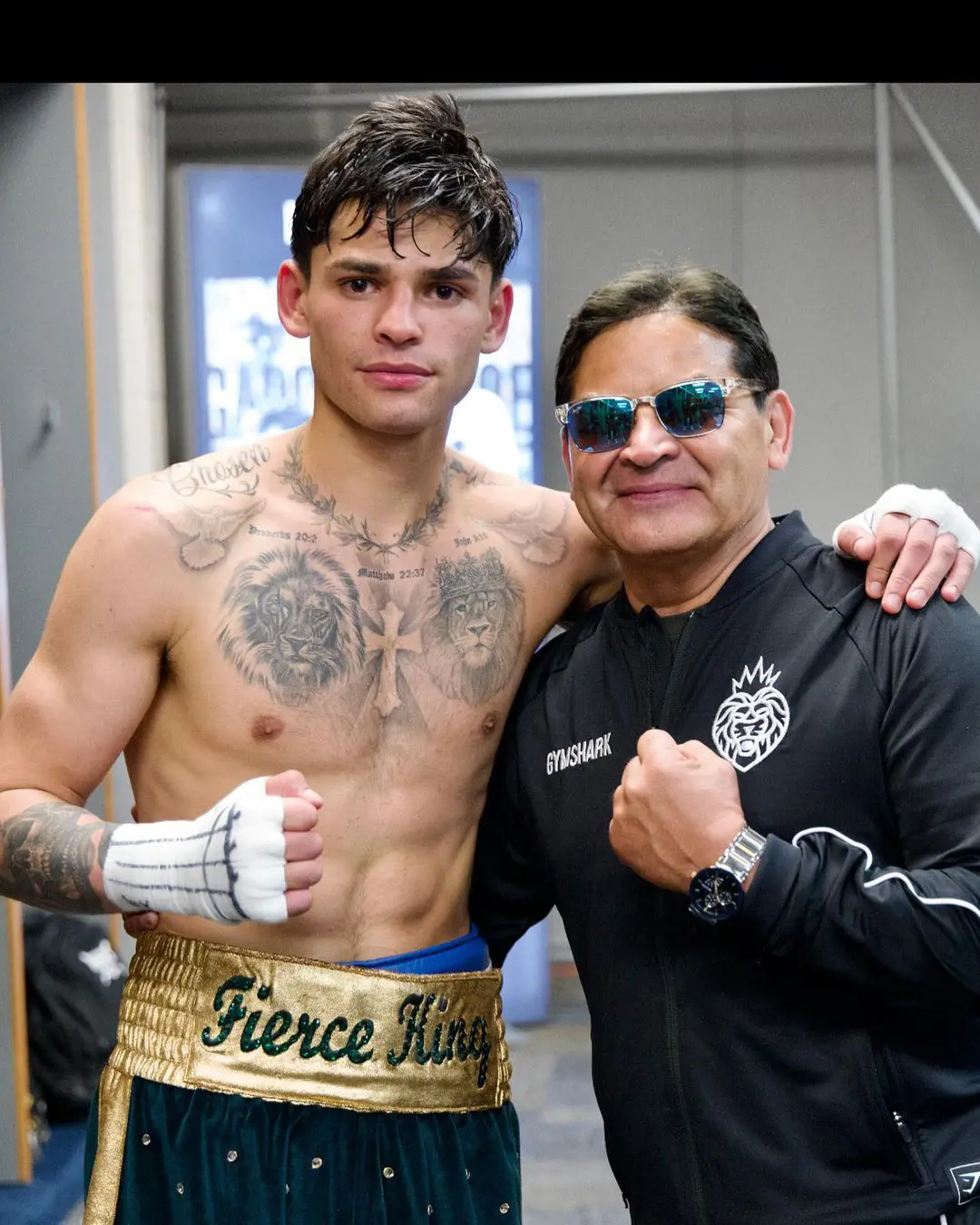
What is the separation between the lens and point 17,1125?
121 inches

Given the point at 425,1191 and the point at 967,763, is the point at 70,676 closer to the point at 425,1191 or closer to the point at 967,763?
the point at 425,1191

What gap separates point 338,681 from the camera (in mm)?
1600

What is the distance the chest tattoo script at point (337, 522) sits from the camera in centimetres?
165

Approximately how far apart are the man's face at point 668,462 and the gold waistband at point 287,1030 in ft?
1.83

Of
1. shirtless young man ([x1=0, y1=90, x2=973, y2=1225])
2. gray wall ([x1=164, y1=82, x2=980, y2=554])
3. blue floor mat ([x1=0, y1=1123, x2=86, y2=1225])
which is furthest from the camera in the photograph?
gray wall ([x1=164, y1=82, x2=980, y2=554])

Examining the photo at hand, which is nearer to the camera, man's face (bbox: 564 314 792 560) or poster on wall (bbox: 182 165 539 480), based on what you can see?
man's face (bbox: 564 314 792 560)

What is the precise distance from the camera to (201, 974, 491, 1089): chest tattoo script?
5.04ft

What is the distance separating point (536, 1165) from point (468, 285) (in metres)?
2.36

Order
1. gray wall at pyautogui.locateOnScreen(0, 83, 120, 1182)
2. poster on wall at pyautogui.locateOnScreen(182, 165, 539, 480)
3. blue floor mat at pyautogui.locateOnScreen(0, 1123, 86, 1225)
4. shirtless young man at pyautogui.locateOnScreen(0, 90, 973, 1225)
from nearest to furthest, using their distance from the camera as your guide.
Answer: shirtless young man at pyautogui.locateOnScreen(0, 90, 973, 1225) < blue floor mat at pyautogui.locateOnScreen(0, 1123, 86, 1225) < gray wall at pyautogui.locateOnScreen(0, 83, 120, 1182) < poster on wall at pyautogui.locateOnScreen(182, 165, 539, 480)

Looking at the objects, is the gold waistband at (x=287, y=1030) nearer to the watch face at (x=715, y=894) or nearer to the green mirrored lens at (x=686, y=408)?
the watch face at (x=715, y=894)

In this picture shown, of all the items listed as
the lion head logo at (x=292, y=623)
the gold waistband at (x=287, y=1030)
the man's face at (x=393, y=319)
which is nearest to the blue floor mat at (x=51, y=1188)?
the gold waistband at (x=287, y=1030)

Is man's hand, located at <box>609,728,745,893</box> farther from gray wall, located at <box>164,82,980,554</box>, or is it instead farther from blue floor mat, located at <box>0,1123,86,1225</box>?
gray wall, located at <box>164,82,980,554</box>

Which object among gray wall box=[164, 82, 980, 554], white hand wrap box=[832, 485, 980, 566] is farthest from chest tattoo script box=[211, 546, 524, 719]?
gray wall box=[164, 82, 980, 554]

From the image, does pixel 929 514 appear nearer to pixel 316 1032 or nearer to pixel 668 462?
pixel 668 462
